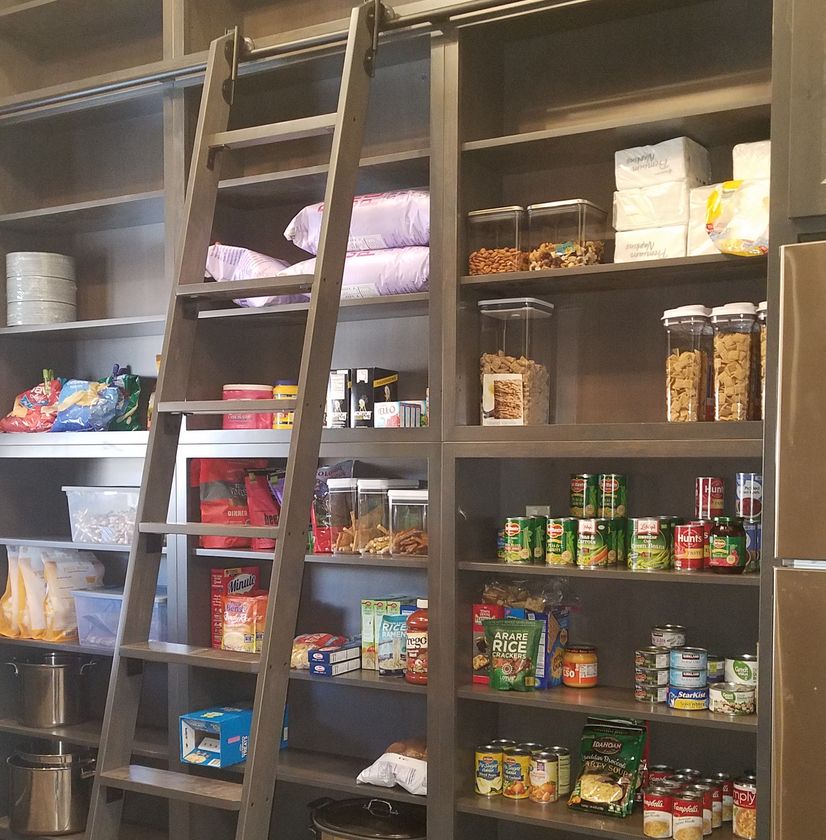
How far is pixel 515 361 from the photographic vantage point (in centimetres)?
251

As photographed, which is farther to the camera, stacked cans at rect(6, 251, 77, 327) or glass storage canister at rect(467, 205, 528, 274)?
stacked cans at rect(6, 251, 77, 327)

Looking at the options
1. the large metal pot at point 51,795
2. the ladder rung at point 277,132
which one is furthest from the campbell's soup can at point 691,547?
the large metal pot at point 51,795

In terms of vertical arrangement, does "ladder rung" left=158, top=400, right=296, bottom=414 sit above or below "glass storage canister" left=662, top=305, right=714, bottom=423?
below

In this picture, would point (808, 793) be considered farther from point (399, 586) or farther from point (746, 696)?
point (399, 586)

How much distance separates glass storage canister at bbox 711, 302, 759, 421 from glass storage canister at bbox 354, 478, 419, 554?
852 mm

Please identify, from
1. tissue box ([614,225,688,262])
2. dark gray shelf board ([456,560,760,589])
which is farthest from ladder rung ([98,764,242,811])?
tissue box ([614,225,688,262])

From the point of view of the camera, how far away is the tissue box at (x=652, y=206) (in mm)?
2299

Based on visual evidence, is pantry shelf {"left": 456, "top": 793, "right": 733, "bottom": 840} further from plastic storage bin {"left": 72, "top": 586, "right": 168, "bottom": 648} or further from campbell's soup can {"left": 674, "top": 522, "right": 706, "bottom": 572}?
plastic storage bin {"left": 72, "top": 586, "right": 168, "bottom": 648}

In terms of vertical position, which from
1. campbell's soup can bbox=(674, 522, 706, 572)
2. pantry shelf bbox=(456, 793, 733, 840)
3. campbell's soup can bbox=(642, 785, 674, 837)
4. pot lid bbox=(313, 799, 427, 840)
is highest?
campbell's soup can bbox=(674, 522, 706, 572)

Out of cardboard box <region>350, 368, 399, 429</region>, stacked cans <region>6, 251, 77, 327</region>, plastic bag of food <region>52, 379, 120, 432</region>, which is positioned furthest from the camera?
stacked cans <region>6, 251, 77, 327</region>

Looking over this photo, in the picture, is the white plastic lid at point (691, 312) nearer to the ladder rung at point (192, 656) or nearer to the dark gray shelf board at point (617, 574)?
the dark gray shelf board at point (617, 574)

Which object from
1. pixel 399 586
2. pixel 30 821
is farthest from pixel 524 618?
pixel 30 821

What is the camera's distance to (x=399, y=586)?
2.90 m

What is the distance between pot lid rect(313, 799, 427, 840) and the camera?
8.32 feet
